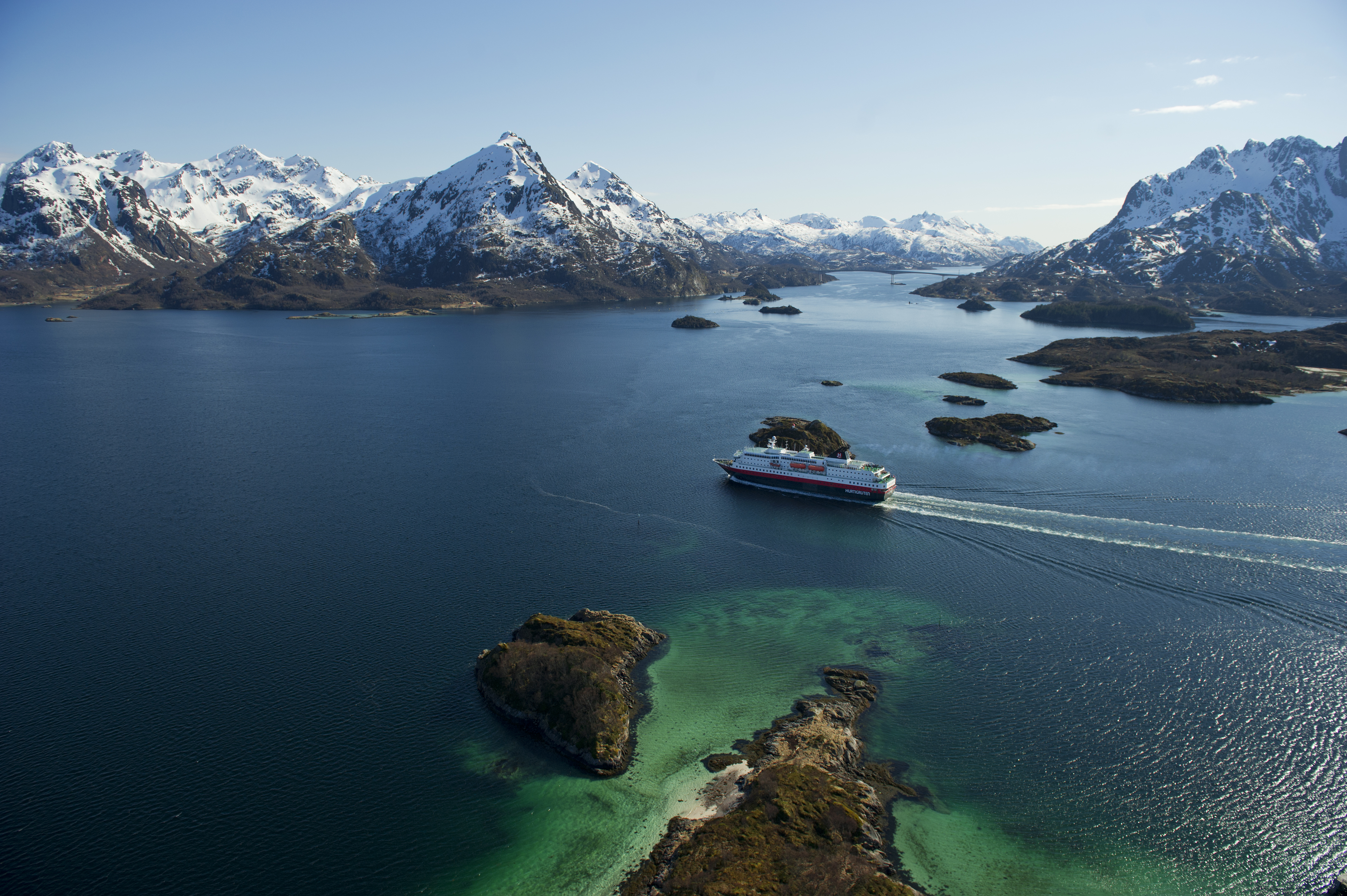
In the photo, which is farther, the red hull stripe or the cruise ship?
the cruise ship

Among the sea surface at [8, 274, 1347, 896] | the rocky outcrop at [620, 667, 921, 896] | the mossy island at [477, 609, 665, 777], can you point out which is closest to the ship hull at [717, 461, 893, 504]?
the sea surface at [8, 274, 1347, 896]

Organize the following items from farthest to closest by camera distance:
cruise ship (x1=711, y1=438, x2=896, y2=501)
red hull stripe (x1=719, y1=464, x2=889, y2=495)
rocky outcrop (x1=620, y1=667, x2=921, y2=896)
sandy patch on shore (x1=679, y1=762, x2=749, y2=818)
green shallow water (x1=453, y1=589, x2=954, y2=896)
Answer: cruise ship (x1=711, y1=438, x2=896, y2=501) → red hull stripe (x1=719, y1=464, x2=889, y2=495) → sandy patch on shore (x1=679, y1=762, x2=749, y2=818) → green shallow water (x1=453, y1=589, x2=954, y2=896) → rocky outcrop (x1=620, y1=667, x2=921, y2=896)

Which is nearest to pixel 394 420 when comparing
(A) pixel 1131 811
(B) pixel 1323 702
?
(A) pixel 1131 811

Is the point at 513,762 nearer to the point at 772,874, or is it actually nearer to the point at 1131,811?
the point at 772,874

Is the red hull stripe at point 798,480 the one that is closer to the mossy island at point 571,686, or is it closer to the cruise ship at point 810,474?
the cruise ship at point 810,474

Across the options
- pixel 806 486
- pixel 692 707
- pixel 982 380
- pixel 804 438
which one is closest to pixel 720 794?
pixel 692 707

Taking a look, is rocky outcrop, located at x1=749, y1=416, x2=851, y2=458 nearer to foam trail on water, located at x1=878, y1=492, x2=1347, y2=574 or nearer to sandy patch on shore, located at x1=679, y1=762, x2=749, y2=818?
foam trail on water, located at x1=878, y1=492, x2=1347, y2=574
